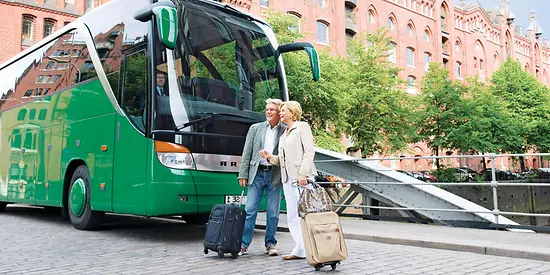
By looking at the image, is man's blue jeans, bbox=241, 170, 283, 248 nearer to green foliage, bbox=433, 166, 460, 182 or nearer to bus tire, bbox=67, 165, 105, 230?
bus tire, bbox=67, 165, 105, 230

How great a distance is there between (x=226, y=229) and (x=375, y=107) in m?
20.2

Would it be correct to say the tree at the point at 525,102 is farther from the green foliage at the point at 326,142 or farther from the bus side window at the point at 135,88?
the bus side window at the point at 135,88

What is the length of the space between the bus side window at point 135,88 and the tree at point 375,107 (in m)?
17.9

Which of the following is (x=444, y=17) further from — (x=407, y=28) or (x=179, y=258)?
(x=179, y=258)

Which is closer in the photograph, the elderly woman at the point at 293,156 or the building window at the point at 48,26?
the elderly woman at the point at 293,156

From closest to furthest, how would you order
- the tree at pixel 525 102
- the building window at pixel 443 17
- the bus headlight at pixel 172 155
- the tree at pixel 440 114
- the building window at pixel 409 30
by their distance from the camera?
the bus headlight at pixel 172 155
the tree at pixel 440 114
the tree at pixel 525 102
the building window at pixel 409 30
the building window at pixel 443 17

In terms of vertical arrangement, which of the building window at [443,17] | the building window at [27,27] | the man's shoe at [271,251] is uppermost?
the building window at [443,17]

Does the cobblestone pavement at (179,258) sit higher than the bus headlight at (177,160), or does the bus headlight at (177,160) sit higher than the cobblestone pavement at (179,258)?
the bus headlight at (177,160)

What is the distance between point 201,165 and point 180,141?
0.46 metres

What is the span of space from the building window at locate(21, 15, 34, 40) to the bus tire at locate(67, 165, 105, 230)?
23475 millimetres

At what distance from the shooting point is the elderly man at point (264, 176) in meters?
5.55

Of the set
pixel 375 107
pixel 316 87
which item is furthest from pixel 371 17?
pixel 316 87

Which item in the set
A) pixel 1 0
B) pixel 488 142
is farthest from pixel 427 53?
pixel 1 0

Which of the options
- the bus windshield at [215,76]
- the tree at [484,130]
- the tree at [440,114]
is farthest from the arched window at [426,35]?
the bus windshield at [215,76]
